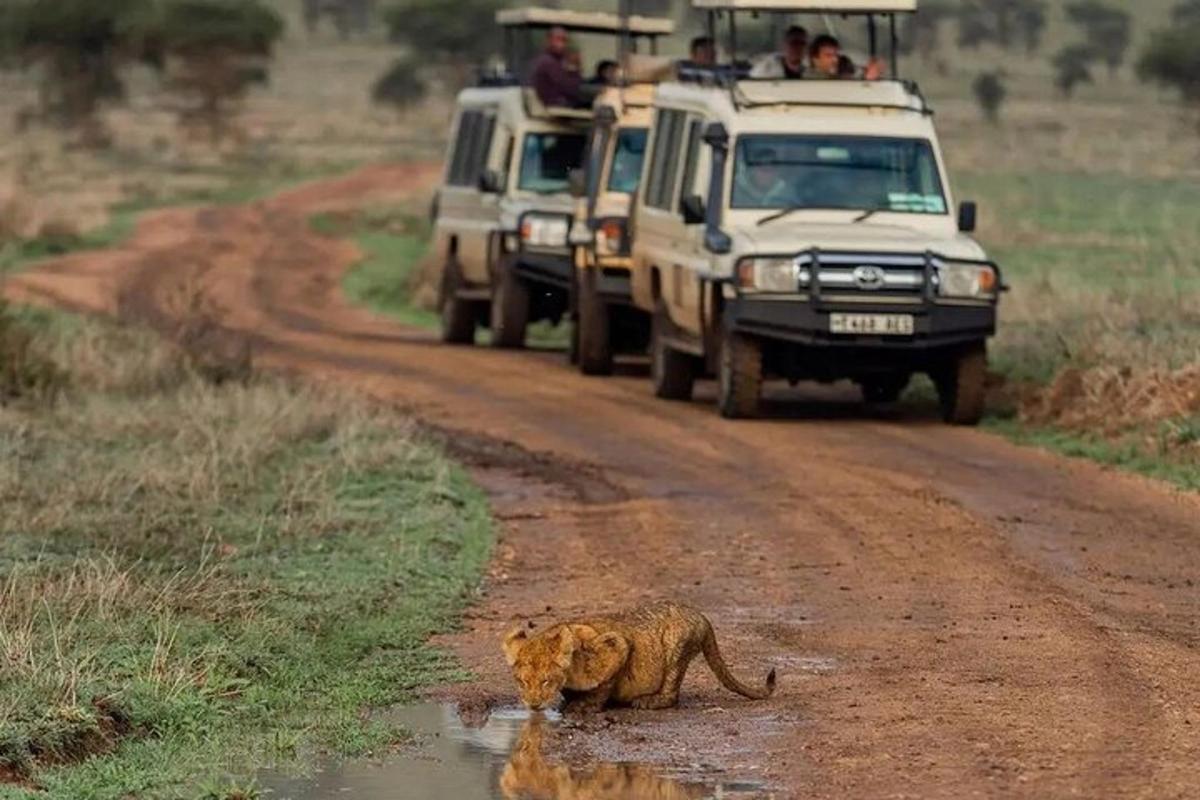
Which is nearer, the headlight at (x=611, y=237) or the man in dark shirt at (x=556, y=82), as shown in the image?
the headlight at (x=611, y=237)

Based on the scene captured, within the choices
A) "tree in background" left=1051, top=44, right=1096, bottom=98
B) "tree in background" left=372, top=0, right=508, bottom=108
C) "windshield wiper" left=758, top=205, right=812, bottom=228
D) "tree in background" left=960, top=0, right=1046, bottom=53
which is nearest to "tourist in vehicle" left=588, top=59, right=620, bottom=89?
"windshield wiper" left=758, top=205, right=812, bottom=228

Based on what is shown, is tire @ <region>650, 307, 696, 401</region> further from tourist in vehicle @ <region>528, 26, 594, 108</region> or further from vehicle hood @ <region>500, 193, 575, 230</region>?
tourist in vehicle @ <region>528, 26, 594, 108</region>

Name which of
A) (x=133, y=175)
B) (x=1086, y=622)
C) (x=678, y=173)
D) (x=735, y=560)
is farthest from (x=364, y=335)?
(x=133, y=175)

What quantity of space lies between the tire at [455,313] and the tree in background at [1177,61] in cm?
3396

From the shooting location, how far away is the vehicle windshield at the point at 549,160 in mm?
23391

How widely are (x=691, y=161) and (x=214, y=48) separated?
175 feet

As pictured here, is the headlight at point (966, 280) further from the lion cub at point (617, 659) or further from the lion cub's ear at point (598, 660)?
the lion cub's ear at point (598, 660)

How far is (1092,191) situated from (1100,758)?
36497 mm

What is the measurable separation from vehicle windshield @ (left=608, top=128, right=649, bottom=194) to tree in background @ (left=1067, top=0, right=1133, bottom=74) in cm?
6309

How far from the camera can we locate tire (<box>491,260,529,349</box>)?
78.1 feet

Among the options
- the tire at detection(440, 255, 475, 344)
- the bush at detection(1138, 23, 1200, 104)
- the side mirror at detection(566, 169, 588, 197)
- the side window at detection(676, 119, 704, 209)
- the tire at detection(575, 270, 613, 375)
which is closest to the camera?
the side window at detection(676, 119, 704, 209)

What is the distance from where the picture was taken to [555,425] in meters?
17.3

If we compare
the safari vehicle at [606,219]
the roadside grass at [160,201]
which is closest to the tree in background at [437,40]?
the roadside grass at [160,201]

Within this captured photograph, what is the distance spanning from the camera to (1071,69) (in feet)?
249
